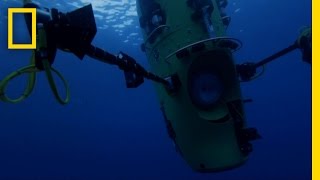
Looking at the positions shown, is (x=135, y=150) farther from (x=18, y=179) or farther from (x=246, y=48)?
(x=246, y=48)

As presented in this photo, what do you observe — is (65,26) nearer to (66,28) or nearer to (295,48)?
(66,28)

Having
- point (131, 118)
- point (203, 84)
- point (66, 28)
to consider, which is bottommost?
point (131, 118)

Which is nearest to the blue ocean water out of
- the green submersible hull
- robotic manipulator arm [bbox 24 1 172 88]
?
the green submersible hull

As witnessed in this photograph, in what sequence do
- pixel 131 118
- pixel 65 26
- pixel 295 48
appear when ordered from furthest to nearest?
1. pixel 131 118
2. pixel 295 48
3. pixel 65 26

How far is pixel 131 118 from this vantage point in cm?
6644

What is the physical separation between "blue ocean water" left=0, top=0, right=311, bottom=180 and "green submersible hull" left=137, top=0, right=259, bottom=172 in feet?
66.6

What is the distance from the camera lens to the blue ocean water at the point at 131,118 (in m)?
31.7

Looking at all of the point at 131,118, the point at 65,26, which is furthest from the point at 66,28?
the point at 131,118

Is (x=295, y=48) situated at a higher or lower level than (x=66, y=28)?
higher

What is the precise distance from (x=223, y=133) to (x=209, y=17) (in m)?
2.09

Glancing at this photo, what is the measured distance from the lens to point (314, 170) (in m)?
2.08

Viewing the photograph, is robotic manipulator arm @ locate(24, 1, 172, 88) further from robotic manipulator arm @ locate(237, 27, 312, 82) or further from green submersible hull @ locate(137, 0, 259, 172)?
robotic manipulator arm @ locate(237, 27, 312, 82)

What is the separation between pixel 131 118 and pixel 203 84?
201ft

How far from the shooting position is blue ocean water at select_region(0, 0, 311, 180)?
31705 millimetres
